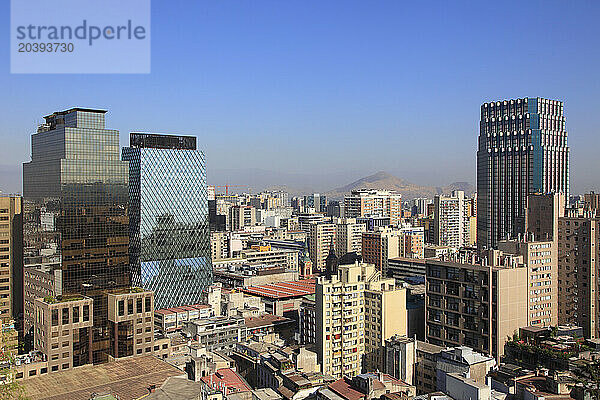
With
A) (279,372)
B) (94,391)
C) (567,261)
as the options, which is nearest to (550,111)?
(567,261)

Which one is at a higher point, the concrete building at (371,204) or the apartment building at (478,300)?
the concrete building at (371,204)

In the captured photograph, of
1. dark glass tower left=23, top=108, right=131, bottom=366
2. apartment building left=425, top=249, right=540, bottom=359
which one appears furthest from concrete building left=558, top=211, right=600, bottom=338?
dark glass tower left=23, top=108, right=131, bottom=366

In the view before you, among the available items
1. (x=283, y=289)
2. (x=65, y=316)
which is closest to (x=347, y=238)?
(x=283, y=289)

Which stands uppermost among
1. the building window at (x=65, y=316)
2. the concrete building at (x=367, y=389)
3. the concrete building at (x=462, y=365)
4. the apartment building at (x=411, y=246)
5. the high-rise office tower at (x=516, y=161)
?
the high-rise office tower at (x=516, y=161)

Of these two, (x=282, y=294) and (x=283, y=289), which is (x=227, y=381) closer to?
(x=282, y=294)

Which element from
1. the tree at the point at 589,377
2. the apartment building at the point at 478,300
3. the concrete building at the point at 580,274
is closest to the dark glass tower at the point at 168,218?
the apartment building at the point at 478,300

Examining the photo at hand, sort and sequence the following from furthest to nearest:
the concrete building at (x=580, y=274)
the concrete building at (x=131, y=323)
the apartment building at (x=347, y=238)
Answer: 1. the apartment building at (x=347, y=238)
2. the concrete building at (x=580, y=274)
3. the concrete building at (x=131, y=323)

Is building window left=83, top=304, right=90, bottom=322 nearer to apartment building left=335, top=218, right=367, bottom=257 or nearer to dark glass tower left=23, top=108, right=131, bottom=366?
dark glass tower left=23, top=108, right=131, bottom=366

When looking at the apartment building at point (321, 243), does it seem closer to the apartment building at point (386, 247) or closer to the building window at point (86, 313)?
the apartment building at point (386, 247)
